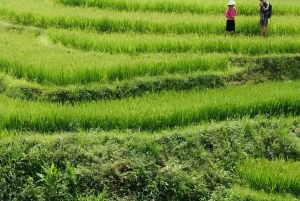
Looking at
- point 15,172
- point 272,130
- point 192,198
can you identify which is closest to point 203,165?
point 192,198

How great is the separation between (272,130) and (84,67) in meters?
2.86

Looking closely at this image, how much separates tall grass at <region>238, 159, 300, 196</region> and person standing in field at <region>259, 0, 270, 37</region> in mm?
3774

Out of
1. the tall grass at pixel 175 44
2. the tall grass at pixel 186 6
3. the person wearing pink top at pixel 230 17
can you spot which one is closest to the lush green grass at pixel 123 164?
the tall grass at pixel 175 44

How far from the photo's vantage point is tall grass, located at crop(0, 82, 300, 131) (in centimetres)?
710

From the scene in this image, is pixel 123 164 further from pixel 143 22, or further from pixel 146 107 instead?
pixel 143 22

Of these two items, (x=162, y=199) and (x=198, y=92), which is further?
(x=198, y=92)

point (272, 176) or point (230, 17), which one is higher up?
point (230, 17)

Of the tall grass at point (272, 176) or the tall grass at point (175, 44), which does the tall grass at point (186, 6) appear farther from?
the tall grass at point (272, 176)

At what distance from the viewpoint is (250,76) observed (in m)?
9.08

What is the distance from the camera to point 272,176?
6.53 meters

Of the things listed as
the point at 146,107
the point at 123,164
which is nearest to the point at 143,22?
the point at 146,107

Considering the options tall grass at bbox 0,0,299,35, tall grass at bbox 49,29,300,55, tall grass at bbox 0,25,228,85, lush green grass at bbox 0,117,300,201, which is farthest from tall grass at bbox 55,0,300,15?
lush green grass at bbox 0,117,300,201

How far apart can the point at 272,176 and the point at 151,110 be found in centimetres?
177

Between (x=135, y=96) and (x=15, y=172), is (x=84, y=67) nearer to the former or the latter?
(x=135, y=96)
